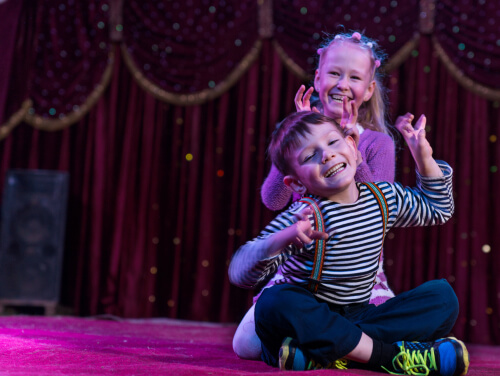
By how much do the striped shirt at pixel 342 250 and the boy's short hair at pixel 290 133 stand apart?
4.6 inches

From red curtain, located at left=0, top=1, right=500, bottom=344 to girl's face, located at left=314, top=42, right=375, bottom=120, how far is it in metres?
1.68

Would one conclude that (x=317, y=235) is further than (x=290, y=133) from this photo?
No

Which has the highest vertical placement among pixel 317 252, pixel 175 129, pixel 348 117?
pixel 175 129

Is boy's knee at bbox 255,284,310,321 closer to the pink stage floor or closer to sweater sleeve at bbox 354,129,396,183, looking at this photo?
the pink stage floor

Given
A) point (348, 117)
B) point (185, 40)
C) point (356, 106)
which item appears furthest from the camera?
point (185, 40)

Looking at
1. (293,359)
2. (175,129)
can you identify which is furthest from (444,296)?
(175,129)

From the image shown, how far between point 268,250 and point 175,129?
258cm

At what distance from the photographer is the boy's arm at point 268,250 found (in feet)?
3.76

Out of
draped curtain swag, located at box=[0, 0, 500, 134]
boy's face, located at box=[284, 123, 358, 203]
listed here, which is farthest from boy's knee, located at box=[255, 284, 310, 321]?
draped curtain swag, located at box=[0, 0, 500, 134]

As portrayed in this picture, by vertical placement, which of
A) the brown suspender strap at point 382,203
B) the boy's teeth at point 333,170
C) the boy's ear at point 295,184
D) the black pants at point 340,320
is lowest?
the black pants at point 340,320

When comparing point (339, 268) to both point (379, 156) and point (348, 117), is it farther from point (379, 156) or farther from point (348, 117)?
point (379, 156)

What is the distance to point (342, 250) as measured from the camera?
1273mm

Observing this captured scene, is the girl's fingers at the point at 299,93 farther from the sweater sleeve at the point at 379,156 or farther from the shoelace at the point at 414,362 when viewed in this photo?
the shoelace at the point at 414,362

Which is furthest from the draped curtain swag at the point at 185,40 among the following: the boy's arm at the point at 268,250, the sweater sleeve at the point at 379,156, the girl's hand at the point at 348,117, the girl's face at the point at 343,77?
the boy's arm at the point at 268,250
